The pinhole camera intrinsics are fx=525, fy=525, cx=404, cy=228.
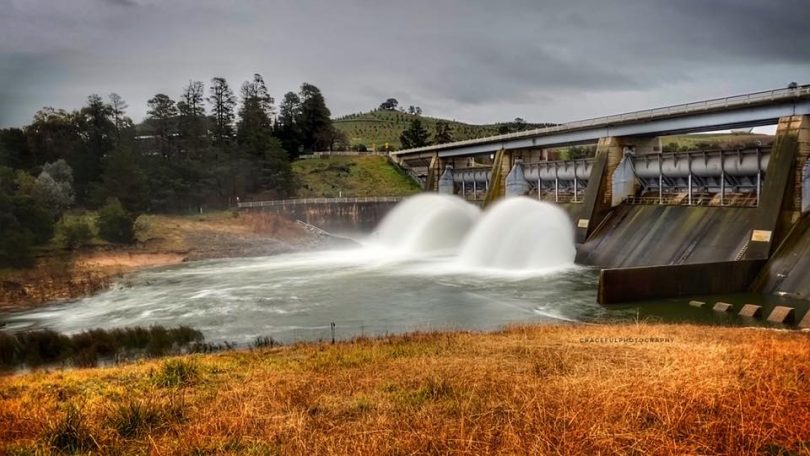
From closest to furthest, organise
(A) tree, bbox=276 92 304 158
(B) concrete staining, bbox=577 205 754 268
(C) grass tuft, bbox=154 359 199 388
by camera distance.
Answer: (C) grass tuft, bbox=154 359 199 388, (B) concrete staining, bbox=577 205 754 268, (A) tree, bbox=276 92 304 158

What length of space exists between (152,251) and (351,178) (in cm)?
4033

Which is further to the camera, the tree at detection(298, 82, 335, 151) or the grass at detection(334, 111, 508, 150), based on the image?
the grass at detection(334, 111, 508, 150)

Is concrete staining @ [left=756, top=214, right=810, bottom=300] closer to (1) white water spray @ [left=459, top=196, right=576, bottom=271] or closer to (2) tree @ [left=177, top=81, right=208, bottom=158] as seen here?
(1) white water spray @ [left=459, top=196, right=576, bottom=271]

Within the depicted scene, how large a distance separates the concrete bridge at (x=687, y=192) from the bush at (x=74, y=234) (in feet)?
132

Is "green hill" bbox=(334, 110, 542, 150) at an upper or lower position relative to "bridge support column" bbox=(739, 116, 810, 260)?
upper

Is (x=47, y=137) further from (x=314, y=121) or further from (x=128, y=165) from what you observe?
(x=314, y=121)

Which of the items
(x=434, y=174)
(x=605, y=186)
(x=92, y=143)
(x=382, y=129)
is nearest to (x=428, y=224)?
(x=605, y=186)

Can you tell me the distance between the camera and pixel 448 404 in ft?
26.0

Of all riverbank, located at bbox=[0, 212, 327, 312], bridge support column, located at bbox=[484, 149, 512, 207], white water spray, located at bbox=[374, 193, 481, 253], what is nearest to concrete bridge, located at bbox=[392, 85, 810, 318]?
bridge support column, located at bbox=[484, 149, 512, 207]

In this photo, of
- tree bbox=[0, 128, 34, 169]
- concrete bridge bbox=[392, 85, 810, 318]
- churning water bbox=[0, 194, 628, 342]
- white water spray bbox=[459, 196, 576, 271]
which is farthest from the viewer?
tree bbox=[0, 128, 34, 169]

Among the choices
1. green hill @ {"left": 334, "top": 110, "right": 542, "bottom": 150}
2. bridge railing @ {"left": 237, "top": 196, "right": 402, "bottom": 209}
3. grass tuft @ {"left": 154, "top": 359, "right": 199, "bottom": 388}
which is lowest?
grass tuft @ {"left": 154, "top": 359, "right": 199, "bottom": 388}

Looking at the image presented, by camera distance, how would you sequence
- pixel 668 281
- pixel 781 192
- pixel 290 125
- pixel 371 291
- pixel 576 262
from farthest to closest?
pixel 290 125, pixel 576 262, pixel 371 291, pixel 781 192, pixel 668 281

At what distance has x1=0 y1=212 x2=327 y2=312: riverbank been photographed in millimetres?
35219

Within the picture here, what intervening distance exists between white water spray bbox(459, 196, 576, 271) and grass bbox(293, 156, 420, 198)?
120 ft
